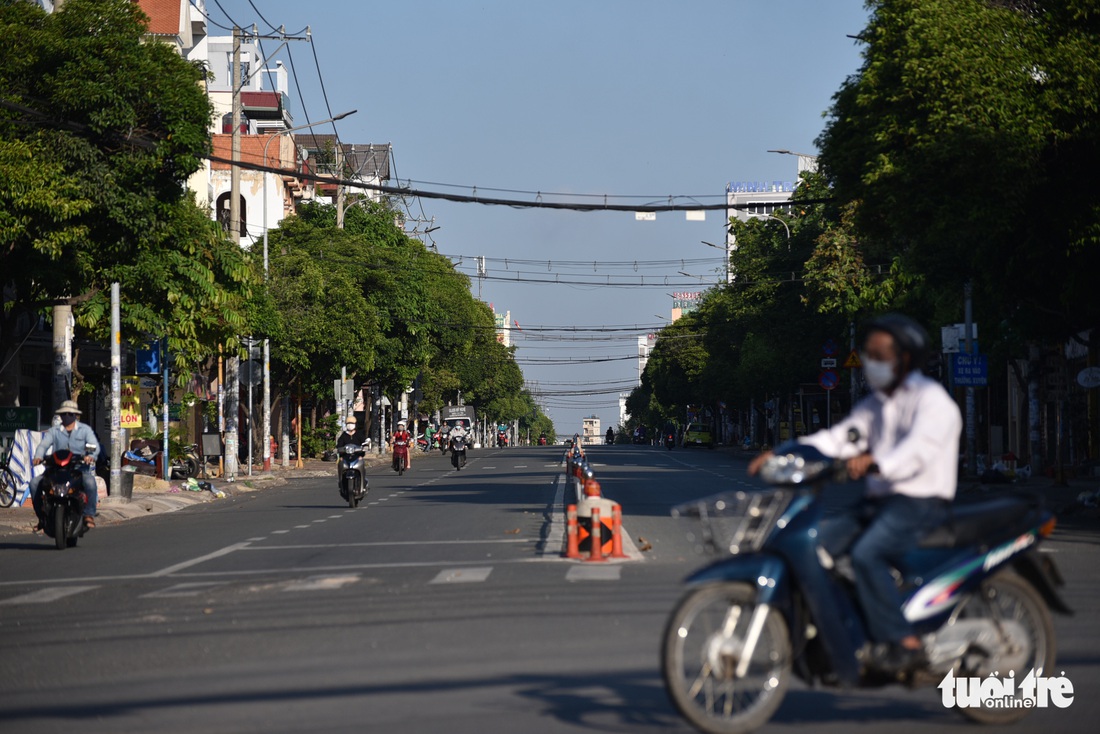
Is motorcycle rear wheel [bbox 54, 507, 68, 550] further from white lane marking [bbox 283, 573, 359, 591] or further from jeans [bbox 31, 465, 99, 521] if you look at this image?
white lane marking [bbox 283, 573, 359, 591]

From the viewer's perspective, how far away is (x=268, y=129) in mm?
97750

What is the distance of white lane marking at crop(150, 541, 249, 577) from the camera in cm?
1656

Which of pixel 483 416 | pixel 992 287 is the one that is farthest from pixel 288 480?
pixel 483 416

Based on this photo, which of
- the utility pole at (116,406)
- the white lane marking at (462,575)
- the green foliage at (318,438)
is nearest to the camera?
the white lane marking at (462,575)

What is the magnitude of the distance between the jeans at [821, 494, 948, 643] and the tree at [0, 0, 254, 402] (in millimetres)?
19704

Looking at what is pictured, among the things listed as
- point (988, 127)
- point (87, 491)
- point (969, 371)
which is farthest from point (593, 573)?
point (969, 371)

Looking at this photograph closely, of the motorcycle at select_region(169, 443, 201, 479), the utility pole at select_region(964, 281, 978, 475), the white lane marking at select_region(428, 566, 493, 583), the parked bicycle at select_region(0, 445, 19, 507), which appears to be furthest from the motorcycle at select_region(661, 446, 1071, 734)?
the motorcycle at select_region(169, 443, 201, 479)

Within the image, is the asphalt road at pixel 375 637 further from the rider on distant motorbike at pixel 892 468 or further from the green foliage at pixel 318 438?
the green foliage at pixel 318 438

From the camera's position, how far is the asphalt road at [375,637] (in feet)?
25.6

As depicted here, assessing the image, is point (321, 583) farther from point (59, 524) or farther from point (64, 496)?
point (59, 524)

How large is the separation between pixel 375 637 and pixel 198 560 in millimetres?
7774

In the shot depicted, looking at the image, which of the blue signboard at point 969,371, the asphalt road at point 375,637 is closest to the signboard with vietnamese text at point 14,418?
the asphalt road at point 375,637

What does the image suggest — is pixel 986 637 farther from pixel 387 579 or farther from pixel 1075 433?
pixel 1075 433

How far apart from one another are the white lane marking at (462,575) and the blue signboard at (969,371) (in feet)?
77.3
